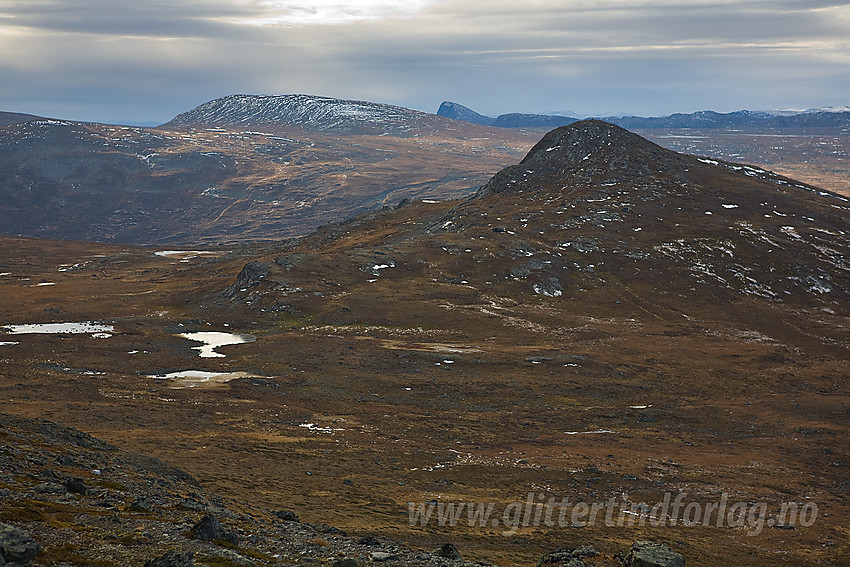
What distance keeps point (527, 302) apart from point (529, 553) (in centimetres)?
9124

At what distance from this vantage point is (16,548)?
21766mm

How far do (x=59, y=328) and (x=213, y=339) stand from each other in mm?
25996

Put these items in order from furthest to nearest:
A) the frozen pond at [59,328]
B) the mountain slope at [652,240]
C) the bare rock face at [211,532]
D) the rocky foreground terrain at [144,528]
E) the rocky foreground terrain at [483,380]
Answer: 1. the mountain slope at [652,240]
2. the frozen pond at [59,328]
3. the rocky foreground terrain at [483,380]
4. the bare rock face at [211,532]
5. the rocky foreground terrain at [144,528]

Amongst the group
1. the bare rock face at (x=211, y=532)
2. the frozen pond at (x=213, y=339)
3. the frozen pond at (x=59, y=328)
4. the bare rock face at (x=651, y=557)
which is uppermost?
the bare rock face at (x=211, y=532)

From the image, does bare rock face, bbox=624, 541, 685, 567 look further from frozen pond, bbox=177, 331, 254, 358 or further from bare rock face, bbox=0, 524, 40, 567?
frozen pond, bbox=177, 331, 254, 358

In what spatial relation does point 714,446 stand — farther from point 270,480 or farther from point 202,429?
point 202,429

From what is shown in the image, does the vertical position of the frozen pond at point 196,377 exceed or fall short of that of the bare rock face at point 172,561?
it falls short

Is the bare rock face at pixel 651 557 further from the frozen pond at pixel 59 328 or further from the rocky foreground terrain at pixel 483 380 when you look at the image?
the frozen pond at pixel 59 328

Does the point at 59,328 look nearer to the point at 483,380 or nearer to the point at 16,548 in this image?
the point at 483,380

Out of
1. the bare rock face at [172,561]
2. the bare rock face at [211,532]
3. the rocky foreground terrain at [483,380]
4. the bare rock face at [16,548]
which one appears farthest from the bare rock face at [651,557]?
the bare rock face at [16,548]

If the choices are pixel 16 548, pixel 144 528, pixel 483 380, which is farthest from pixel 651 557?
pixel 483 380

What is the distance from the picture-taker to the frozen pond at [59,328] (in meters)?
101

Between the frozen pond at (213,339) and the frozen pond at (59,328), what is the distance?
1366 centimetres

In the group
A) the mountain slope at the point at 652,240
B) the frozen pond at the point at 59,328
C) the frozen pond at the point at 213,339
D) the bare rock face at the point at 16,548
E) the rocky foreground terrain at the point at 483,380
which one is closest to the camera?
the bare rock face at the point at 16,548
